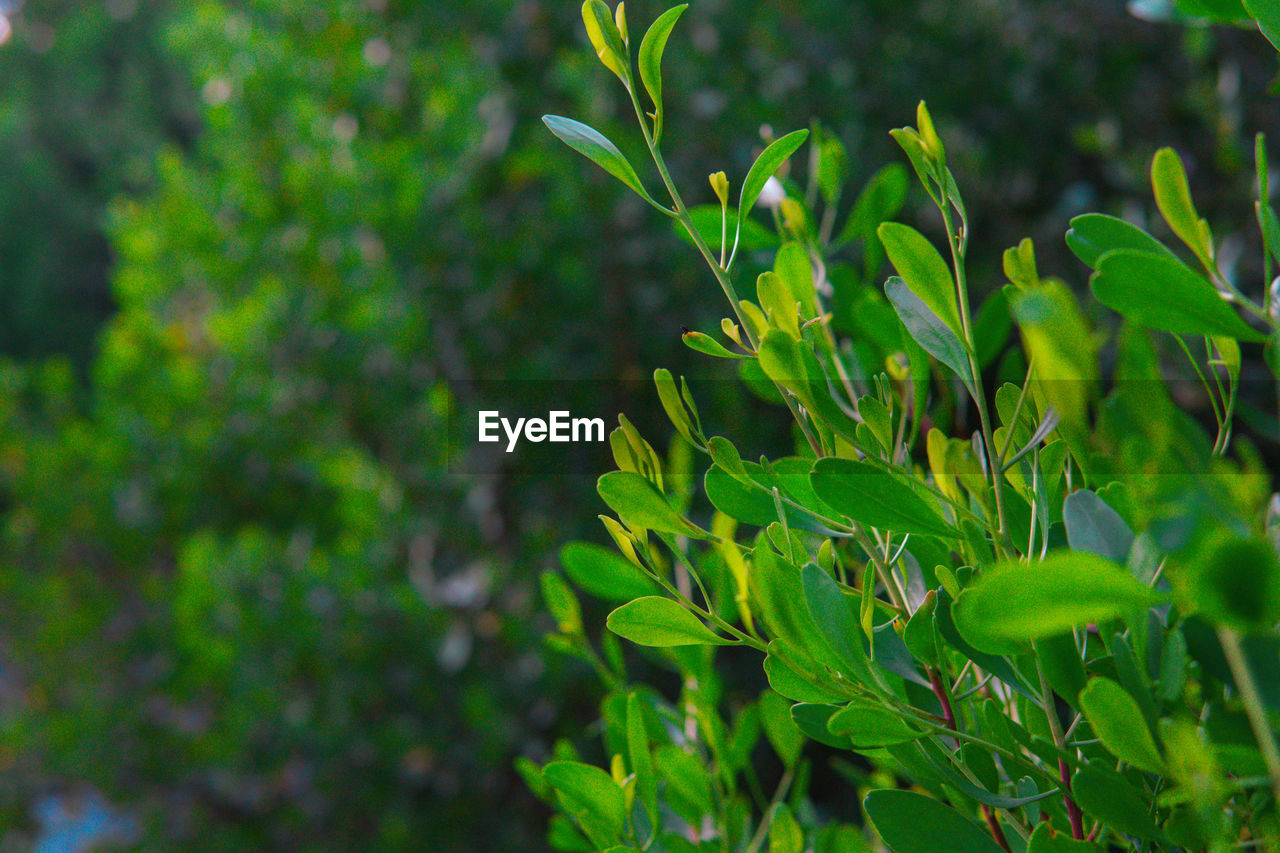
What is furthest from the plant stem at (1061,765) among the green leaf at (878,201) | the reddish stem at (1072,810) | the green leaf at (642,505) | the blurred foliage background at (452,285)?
the blurred foliage background at (452,285)

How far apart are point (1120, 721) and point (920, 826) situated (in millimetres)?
75

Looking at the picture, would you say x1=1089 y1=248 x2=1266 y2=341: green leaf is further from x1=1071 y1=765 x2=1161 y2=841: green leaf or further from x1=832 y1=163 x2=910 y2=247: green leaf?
x1=832 y1=163 x2=910 y2=247: green leaf

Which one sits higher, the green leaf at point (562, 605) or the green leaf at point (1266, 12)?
the green leaf at point (1266, 12)

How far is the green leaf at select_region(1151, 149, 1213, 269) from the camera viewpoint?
220mm

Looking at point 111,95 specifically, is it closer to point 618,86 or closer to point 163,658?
point 163,658

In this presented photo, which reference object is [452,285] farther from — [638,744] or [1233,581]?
[1233,581]

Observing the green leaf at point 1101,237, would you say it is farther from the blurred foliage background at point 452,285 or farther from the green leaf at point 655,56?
the blurred foliage background at point 452,285

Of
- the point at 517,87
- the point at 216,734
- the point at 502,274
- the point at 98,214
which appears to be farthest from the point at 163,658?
the point at 98,214

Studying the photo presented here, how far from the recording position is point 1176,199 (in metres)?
0.22

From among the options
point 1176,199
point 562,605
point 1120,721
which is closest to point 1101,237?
point 1176,199

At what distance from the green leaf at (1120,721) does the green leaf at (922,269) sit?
11 centimetres

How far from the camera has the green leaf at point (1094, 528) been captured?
0.22m

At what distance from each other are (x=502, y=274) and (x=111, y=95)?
16.3 ft

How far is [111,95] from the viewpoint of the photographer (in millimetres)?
5133
